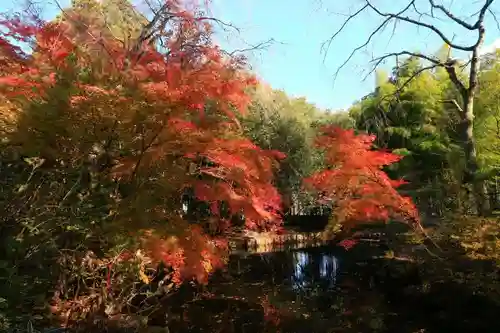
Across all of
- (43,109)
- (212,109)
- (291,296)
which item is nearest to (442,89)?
(291,296)

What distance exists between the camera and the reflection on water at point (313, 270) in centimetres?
976

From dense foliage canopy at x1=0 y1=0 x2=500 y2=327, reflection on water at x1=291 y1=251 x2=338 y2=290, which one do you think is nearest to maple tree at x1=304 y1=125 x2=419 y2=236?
reflection on water at x1=291 y1=251 x2=338 y2=290

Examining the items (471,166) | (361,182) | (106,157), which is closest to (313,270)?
(361,182)

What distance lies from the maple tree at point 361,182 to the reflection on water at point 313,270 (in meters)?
1.54

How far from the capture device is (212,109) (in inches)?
257

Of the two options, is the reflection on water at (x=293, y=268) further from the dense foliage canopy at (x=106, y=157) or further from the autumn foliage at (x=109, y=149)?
the autumn foliage at (x=109, y=149)

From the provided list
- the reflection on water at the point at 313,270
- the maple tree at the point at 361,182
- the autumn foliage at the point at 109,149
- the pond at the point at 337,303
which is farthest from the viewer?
the reflection on water at the point at 313,270

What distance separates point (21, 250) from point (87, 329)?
1.36m

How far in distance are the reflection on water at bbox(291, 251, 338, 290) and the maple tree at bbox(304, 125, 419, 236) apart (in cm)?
154

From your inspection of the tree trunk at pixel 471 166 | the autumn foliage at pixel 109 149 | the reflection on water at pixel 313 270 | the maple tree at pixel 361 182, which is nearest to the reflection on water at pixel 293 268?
the reflection on water at pixel 313 270

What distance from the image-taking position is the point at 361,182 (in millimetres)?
9281

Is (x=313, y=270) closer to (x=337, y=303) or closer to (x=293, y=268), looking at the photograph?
(x=293, y=268)

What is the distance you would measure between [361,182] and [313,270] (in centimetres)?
322

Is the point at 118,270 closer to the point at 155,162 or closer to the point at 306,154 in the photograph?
the point at 155,162
